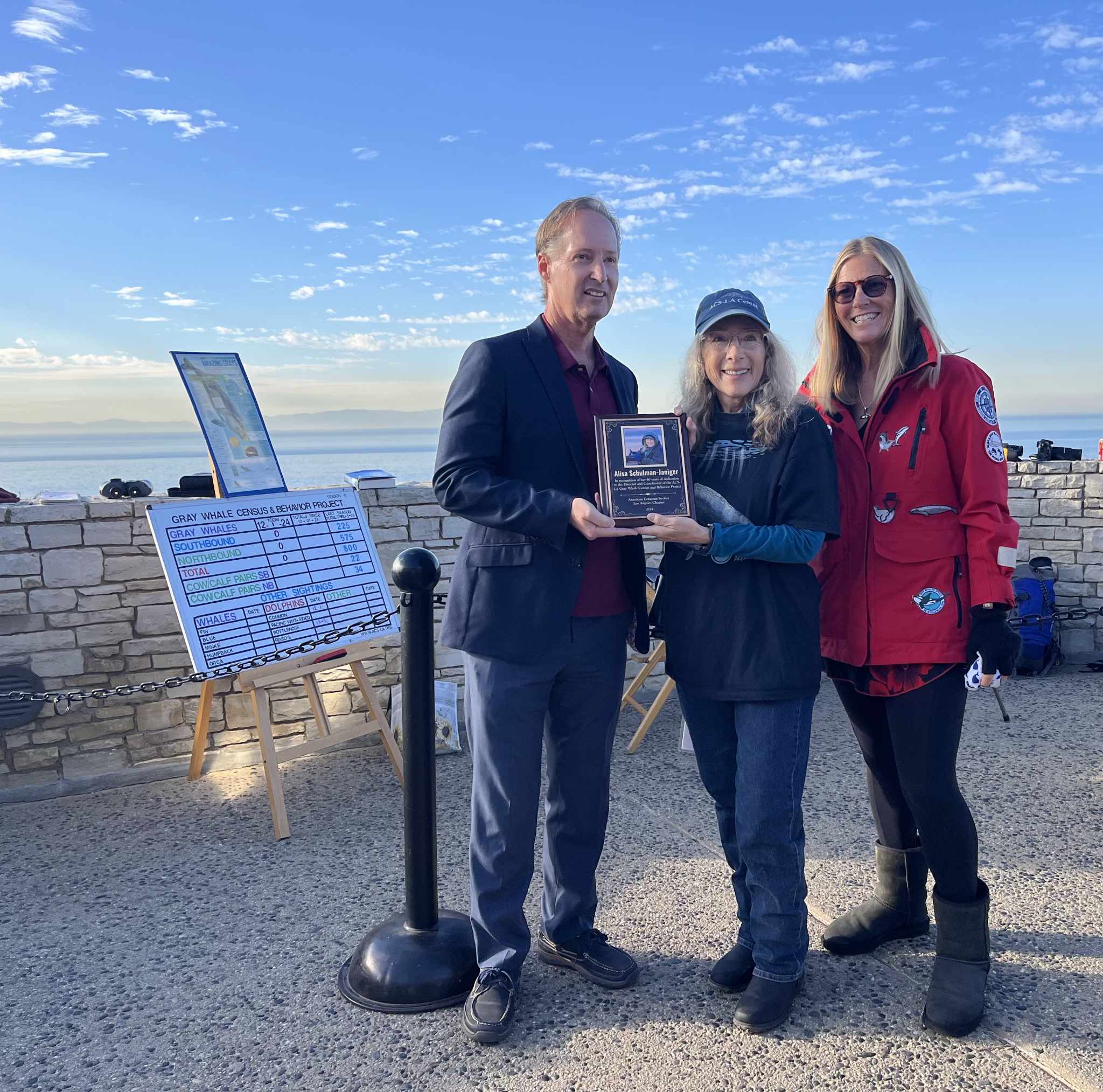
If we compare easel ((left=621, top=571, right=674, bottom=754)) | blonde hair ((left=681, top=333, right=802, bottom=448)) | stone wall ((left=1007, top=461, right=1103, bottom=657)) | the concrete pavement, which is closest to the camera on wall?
stone wall ((left=1007, top=461, right=1103, bottom=657))

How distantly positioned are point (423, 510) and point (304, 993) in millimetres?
3486

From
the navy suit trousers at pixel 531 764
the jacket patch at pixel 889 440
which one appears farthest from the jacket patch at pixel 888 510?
the navy suit trousers at pixel 531 764

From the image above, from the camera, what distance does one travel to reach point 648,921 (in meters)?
3.25

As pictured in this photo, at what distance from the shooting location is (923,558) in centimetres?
252

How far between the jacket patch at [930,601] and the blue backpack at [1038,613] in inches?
198

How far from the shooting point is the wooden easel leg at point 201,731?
4.51m

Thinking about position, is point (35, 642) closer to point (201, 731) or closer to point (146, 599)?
point (146, 599)

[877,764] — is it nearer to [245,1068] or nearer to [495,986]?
[495,986]

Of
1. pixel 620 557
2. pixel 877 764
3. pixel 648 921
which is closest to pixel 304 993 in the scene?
pixel 648 921

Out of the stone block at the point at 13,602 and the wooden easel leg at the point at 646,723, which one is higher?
the stone block at the point at 13,602

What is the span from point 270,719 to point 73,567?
1.35m

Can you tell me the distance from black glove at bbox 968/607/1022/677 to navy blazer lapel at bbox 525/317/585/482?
1.14 metres

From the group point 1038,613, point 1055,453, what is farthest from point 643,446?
point 1055,453

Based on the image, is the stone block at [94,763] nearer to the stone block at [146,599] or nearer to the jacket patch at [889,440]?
the stone block at [146,599]
